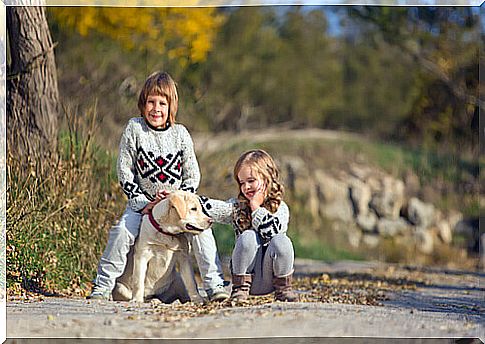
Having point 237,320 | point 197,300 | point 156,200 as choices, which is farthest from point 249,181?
point 237,320

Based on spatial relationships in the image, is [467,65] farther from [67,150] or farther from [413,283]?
[67,150]

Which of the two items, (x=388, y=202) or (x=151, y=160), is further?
(x=388, y=202)

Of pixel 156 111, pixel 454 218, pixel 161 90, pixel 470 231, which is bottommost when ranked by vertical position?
pixel 470 231

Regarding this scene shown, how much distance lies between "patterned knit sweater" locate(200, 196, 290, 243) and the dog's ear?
0.17m

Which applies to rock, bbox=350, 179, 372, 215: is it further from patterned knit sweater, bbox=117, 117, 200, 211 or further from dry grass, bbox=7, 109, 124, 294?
patterned knit sweater, bbox=117, 117, 200, 211

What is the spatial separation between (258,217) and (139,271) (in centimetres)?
74

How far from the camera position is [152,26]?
7.71m

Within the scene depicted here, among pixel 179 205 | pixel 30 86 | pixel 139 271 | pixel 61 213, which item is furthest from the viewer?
pixel 30 86

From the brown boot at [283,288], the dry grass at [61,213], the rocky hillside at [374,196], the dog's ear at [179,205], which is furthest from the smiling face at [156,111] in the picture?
the rocky hillside at [374,196]

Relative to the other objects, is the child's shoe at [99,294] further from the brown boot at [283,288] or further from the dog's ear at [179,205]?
the brown boot at [283,288]

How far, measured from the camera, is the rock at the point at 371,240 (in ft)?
30.4

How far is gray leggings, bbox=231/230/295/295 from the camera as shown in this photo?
4934mm

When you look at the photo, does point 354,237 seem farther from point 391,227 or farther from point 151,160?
point 151,160

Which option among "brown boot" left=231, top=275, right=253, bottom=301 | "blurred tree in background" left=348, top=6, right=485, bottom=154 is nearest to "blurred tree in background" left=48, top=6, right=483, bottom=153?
"blurred tree in background" left=348, top=6, right=485, bottom=154
